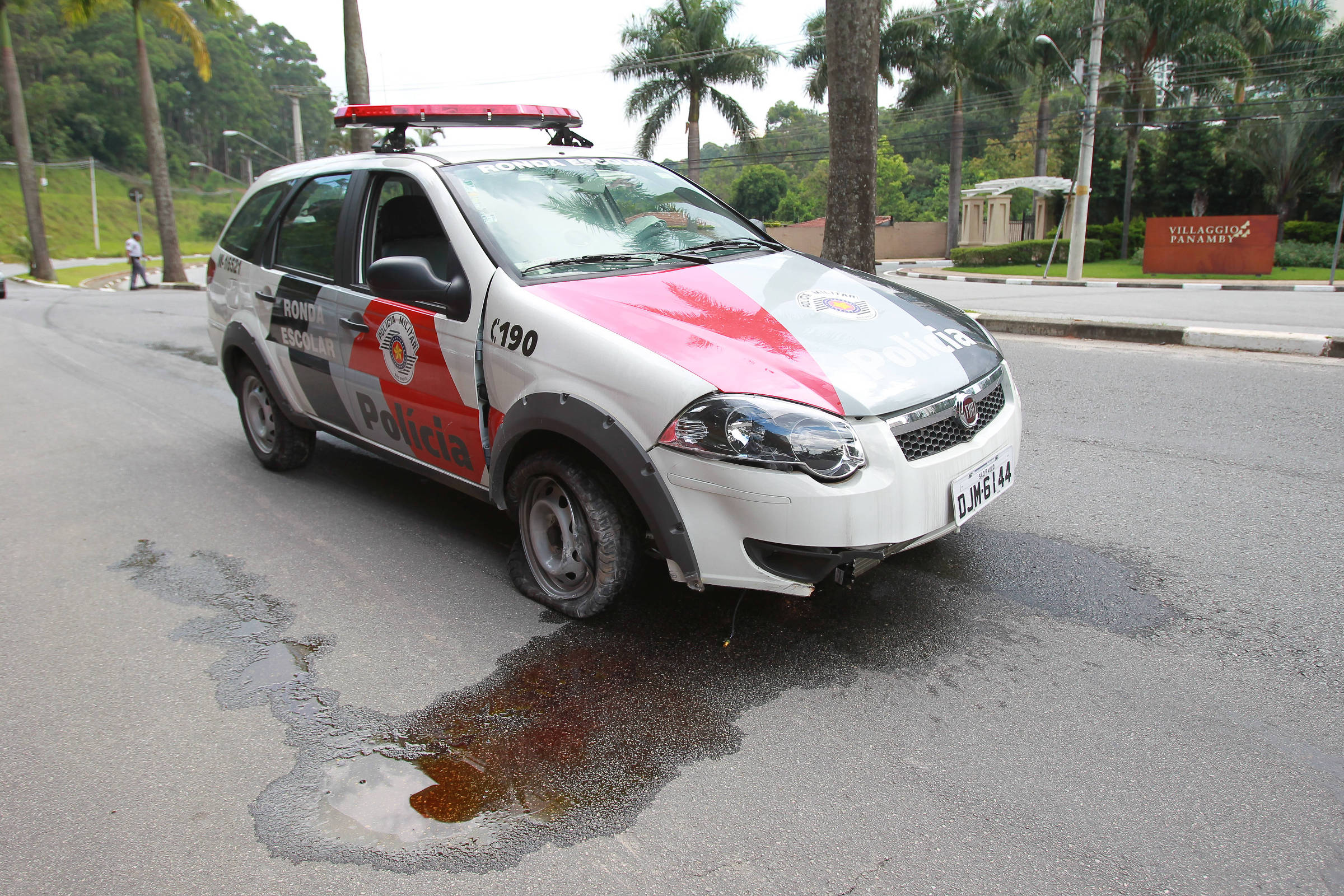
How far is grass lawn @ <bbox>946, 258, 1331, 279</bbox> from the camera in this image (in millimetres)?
24547

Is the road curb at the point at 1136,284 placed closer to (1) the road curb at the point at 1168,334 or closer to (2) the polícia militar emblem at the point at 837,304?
(1) the road curb at the point at 1168,334

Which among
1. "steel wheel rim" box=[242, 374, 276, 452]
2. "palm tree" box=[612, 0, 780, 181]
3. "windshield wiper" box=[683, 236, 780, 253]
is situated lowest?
"steel wheel rim" box=[242, 374, 276, 452]

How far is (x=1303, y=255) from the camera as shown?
2788 centimetres

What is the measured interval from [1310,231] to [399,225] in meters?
35.7

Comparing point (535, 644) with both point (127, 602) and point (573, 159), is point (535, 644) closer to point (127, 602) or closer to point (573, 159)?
point (127, 602)

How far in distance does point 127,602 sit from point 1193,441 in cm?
556

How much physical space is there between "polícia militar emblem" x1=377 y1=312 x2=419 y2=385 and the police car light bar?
1.15 meters

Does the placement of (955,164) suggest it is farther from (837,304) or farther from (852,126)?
(837,304)

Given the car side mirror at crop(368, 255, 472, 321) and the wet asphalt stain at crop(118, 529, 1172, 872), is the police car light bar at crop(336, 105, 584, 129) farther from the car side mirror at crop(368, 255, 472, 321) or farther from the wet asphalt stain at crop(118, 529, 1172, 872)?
the wet asphalt stain at crop(118, 529, 1172, 872)

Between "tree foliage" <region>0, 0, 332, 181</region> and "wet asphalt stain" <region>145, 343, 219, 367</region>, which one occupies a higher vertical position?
"tree foliage" <region>0, 0, 332, 181</region>

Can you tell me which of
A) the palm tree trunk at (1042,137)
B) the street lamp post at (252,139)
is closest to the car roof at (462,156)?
the street lamp post at (252,139)

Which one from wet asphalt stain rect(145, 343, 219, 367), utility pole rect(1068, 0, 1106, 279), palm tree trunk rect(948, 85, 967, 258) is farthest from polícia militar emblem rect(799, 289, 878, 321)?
palm tree trunk rect(948, 85, 967, 258)

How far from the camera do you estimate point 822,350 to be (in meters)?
3.05

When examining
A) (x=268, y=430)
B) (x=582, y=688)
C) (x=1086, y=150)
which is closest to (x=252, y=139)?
(x=1086, y=150)
